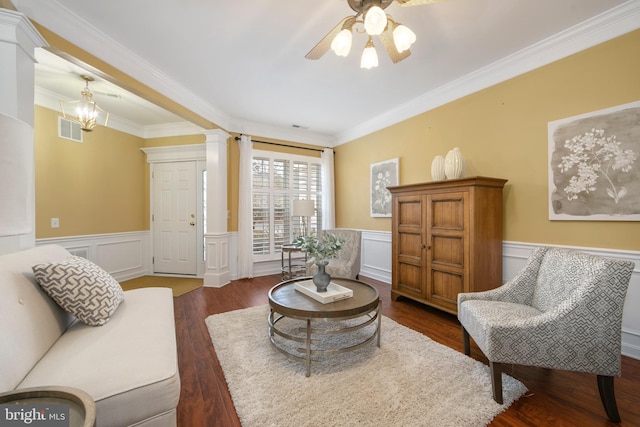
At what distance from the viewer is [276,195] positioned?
500 cm

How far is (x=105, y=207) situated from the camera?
14.0 feet

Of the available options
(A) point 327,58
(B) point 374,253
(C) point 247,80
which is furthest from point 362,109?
(B) point 374,253

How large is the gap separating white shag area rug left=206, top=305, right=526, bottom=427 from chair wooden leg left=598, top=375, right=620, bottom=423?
1.25 feet

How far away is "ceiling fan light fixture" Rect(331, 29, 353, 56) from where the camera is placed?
5.73ft

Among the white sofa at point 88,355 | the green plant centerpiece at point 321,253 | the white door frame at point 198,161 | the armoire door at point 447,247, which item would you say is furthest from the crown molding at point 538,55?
the white sofa at point 88,355

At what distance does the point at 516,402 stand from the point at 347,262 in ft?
7.60

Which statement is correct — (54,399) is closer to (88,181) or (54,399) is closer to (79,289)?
(79,289)

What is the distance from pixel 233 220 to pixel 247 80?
7.50 feet

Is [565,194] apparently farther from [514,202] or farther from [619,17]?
[619,17]

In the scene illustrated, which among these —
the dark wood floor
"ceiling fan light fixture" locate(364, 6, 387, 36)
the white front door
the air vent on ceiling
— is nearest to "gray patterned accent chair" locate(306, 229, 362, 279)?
the dark wood floor

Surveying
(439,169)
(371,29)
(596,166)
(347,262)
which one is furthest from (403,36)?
(347,262)

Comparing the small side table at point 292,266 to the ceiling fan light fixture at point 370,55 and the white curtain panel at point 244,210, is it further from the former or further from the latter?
the ceiling fan light fixture at point 370,55

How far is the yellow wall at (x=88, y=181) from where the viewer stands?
350 cm

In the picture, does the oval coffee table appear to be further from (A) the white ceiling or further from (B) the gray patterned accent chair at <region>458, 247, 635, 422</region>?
(A) the white ceiling
